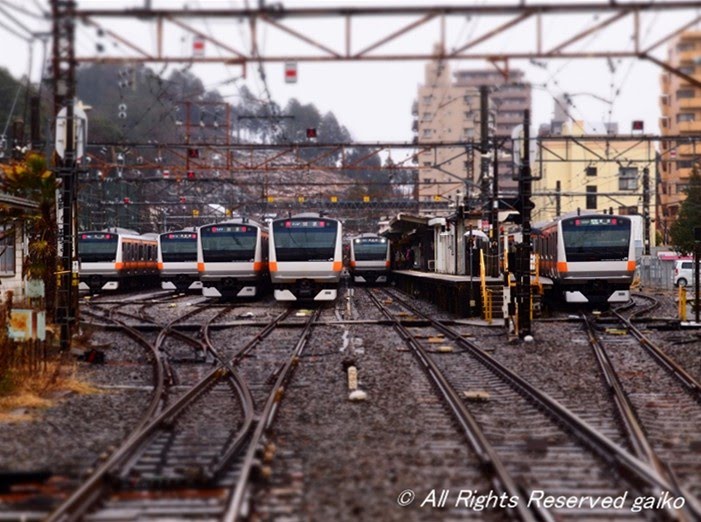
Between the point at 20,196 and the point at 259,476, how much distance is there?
1649 cm

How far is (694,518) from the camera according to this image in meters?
4.92

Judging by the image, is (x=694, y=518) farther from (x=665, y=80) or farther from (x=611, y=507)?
(x=665, y=80)

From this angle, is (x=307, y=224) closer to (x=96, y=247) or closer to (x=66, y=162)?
(x=66, y=162)

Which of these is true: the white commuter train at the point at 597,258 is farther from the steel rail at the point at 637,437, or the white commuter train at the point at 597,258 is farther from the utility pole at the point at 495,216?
the steel rail at the point at 637,437

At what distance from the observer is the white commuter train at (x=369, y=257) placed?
152ft

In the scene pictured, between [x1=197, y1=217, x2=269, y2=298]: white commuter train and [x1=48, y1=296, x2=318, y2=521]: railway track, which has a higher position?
[x1=197, y1=217, x2=269, y2=298]: white commuter train

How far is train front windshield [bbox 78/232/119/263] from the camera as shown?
33281 mm

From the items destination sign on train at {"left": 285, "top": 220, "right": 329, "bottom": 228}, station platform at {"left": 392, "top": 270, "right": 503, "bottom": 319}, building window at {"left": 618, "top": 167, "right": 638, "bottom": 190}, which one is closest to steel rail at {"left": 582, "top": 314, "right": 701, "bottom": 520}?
station platform at {"left": 392, "top": 270, "right": 503, "bottom": 319}

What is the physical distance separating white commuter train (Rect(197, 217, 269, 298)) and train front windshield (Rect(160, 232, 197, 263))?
697 centimetres

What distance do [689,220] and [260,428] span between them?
44.9m

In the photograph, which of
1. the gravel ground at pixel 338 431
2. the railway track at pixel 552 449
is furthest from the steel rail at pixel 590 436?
the gravel ground at pixel 338 431

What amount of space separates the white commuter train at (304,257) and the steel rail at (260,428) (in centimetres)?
931

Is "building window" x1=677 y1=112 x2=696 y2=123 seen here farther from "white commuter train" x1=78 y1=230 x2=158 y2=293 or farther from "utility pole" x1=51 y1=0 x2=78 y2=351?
"utility pole" x1=51 y1=0 x2=78 y2=351

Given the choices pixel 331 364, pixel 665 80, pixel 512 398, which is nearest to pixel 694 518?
pixel 512 398
